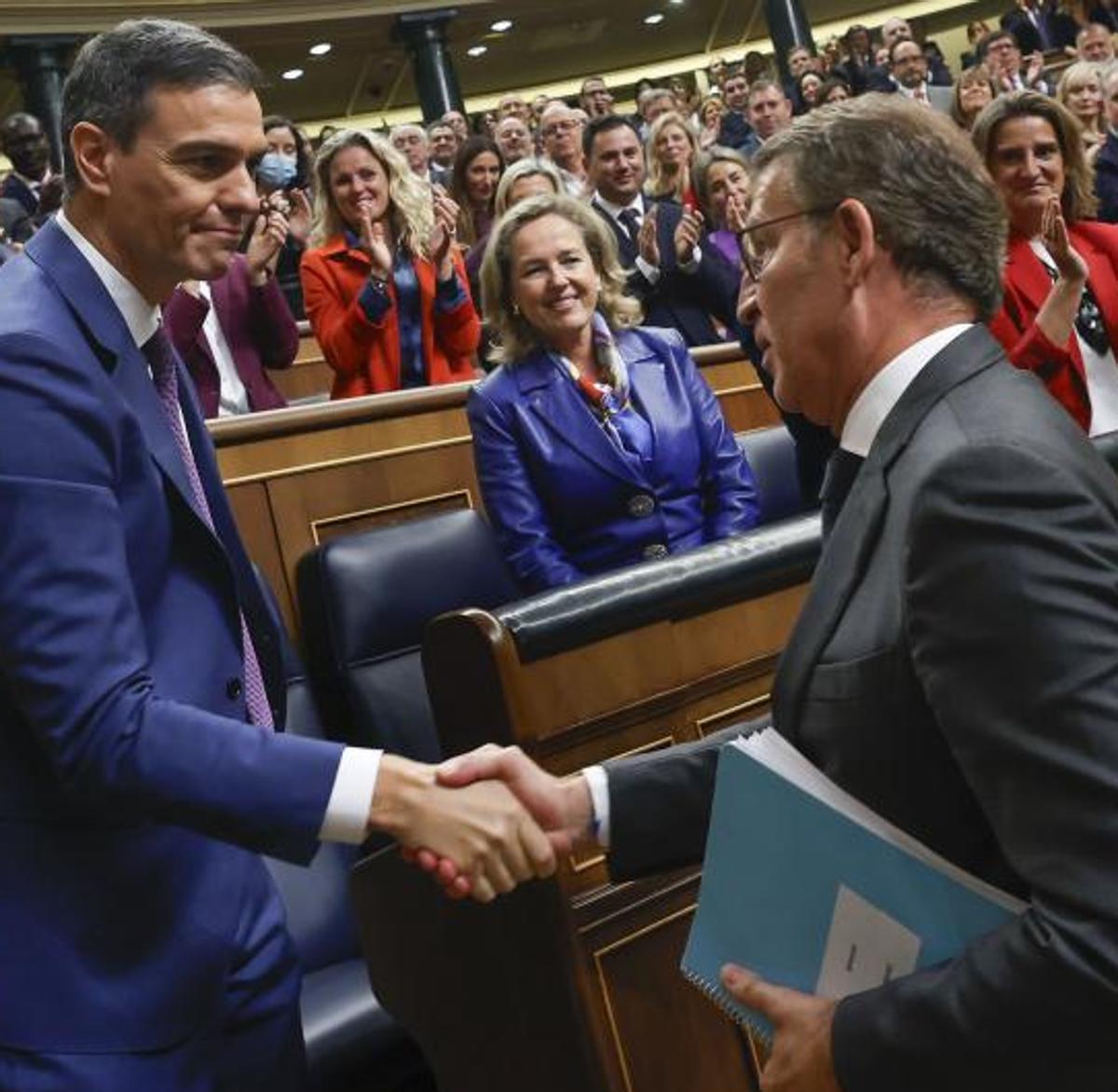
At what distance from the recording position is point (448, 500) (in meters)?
1.83

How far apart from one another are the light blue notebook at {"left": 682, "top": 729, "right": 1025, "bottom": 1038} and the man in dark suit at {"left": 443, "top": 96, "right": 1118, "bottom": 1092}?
0.6 inches

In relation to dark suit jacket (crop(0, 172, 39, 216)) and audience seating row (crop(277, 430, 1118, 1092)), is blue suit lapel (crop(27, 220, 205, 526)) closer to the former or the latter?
audience seating row (crop(277, 430, 1118, 1092))

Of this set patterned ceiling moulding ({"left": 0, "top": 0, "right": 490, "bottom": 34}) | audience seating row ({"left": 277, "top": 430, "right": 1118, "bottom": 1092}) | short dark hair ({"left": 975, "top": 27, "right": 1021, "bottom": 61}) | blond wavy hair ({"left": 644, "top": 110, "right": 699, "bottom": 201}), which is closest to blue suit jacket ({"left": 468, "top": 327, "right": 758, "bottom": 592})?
audience seating row ({"left": 277, "top": 430, "right": 1118, "bottom": 1092})

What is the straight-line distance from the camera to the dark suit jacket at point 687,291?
2361 mm

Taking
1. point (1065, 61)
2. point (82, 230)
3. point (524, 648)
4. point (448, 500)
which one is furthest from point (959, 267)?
point (1065, 61)

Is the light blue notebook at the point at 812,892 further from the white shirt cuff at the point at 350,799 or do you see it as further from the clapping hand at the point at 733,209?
the clapping hand at the point at 733,209

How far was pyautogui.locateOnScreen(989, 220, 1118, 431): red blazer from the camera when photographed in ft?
4.92

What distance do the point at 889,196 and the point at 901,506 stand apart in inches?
6.6

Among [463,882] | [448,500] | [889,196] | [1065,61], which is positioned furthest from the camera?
[1065,61]

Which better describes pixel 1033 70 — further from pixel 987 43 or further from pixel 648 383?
pixel 648 383

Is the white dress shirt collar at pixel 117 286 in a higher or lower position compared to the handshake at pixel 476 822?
higher

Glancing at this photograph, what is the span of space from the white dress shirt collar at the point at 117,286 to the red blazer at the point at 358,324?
1.27m

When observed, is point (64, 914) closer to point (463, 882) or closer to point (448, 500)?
point (463, 882)

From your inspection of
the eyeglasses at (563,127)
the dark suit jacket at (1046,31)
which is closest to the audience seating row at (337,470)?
the eyeglasses at (563,127)
